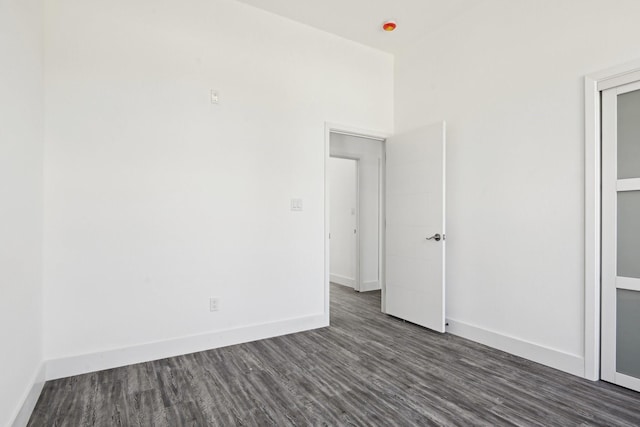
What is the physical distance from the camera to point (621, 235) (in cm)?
229

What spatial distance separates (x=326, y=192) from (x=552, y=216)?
1.99 m

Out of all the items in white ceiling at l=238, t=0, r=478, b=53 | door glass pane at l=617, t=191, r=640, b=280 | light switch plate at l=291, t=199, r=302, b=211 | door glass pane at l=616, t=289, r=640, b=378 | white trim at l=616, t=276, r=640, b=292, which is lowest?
door glass pane at l=616, t=289, r=640, b=378

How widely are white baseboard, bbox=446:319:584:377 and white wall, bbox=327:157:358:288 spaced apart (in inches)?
92.9

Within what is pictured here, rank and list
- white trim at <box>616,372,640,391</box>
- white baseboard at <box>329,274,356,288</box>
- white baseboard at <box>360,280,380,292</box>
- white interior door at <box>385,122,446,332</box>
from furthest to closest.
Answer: white baseboard at <box>329,274,356,288</box> → white baseboard at <box>360,280,380,292</box> → white interior door at <box>385,122,446,332</box> → white trim at <box>616,372,640,391</box>

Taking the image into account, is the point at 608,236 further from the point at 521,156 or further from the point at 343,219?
the point at 343,219

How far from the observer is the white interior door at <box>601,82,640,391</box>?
87.7 inches

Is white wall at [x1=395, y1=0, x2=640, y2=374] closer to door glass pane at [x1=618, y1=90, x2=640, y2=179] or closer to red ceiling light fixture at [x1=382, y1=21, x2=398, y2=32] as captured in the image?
door glass pane at [x1=618, y1=90, x2=640, y2=179]

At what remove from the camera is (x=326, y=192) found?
3.58 m

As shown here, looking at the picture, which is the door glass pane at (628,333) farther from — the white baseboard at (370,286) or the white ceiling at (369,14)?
the white baseboard at (370,286)

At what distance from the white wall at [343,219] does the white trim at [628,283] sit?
348 centimetres

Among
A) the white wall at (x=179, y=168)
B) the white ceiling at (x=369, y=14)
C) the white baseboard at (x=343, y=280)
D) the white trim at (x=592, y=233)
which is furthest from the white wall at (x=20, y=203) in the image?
the white baseboard at (x=343, y=280)

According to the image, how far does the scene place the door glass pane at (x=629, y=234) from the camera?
222 cm

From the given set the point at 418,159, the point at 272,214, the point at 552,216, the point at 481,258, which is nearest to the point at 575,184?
the point at 552,216

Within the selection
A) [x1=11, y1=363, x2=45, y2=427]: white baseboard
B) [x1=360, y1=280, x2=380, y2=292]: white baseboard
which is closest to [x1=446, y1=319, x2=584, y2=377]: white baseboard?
[x1=360, y1=280, x2=380, y2=292]: white baseboard
